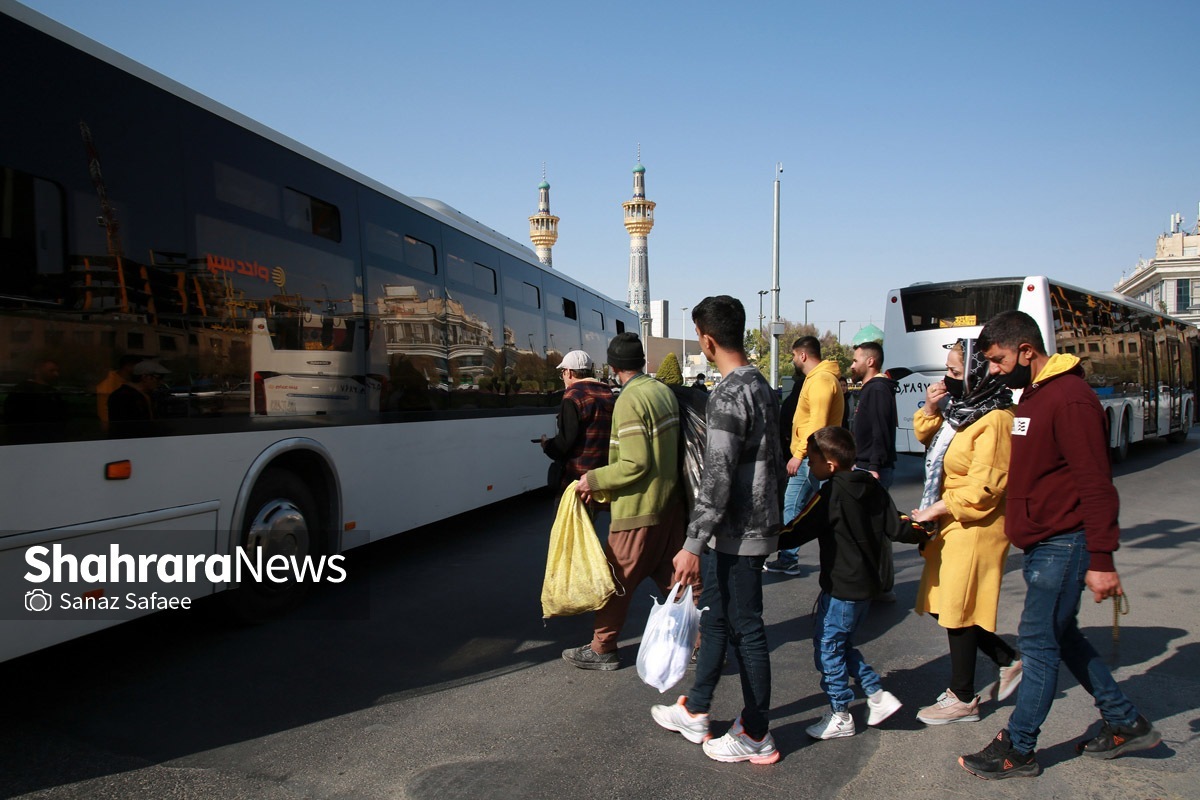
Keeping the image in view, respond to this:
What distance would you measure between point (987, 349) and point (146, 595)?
4.31 m

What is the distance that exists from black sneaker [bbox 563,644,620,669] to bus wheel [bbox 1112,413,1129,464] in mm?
15340

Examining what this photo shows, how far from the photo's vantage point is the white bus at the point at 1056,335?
1306cm

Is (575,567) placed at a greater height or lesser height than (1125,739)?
greater

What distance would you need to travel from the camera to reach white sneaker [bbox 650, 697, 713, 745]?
361 cm

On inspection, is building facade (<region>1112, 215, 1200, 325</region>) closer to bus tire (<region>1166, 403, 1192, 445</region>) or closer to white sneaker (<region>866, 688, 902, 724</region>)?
bus tire (<region>1166, 403, 1192, 445</region>)

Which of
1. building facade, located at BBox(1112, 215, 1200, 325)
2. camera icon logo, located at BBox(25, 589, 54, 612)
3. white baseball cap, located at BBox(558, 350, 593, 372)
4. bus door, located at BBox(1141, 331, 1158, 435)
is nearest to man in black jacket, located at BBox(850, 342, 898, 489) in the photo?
white baseball cap, located at BBox(558, 350, 593, 372)

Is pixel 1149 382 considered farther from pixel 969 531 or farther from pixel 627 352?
pixel 627 352

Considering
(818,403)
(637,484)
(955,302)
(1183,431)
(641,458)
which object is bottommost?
(1183,431)

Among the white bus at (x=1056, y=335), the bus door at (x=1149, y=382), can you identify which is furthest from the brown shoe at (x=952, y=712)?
the bus door at (x=1149, y=382)

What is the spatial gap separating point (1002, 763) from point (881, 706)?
1.96ft

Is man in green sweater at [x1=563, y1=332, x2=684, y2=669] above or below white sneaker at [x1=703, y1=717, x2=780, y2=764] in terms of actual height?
above

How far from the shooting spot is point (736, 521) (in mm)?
3338

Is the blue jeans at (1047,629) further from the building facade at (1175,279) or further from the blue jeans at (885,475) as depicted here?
the building facade at (1175,279)

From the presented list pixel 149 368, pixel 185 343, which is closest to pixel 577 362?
pixel 185 343
